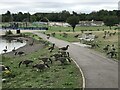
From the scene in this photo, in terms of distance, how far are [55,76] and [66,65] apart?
592 centimetres

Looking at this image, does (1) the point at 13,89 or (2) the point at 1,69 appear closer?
(1) the point at 13,89

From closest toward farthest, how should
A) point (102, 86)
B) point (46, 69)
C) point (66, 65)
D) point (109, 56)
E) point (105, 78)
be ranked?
point (102, 86) → point (105, 78) → point (46, 69) → point (66, 65) → point (109, 56)

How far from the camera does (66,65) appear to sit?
32.1 meters

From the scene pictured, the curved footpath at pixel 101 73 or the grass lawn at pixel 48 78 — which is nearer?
the curved footpath at pixel 101 73

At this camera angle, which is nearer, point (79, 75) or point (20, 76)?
point (79, 75)

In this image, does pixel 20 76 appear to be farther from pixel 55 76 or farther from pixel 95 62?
pixel 95 62

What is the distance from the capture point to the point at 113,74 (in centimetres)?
2644

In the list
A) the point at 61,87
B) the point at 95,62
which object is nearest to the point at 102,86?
the point at 61,87

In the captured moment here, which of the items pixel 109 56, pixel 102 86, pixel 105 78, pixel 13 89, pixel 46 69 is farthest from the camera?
pixel 109 56

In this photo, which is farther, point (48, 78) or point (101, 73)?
point (101, 73)

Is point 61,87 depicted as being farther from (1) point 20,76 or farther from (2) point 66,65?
(2) point 66,65

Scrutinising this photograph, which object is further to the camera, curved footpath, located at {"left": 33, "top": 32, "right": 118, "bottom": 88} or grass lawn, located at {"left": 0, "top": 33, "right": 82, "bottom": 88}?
grass lawn, located at {"left": 0, "top": 33, "right": 82, "bottom": 88}

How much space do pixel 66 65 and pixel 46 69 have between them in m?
2.85

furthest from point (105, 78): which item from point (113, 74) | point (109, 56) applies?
point (109, 56)
